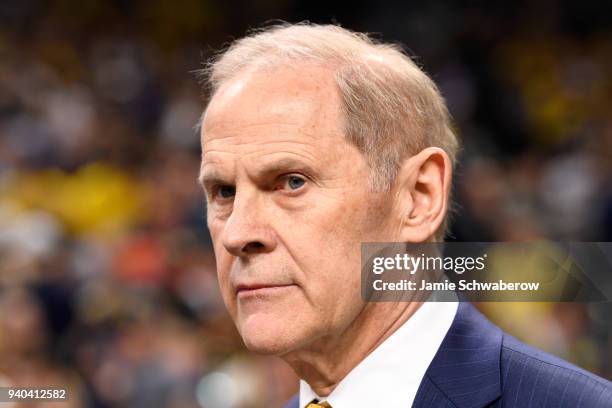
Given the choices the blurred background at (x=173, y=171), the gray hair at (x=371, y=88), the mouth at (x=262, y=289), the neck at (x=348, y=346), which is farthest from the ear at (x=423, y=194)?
the blurred background at (x=173, y=171)

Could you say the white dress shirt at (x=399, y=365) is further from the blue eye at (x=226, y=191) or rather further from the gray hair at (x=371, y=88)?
the blue eye at (x=226, y=191)

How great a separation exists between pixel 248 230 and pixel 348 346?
0.33 meters

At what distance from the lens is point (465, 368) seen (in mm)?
1990

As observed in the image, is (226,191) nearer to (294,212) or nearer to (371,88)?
(294,212)

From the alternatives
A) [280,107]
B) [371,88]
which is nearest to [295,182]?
[280,107]

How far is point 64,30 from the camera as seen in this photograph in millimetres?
10562

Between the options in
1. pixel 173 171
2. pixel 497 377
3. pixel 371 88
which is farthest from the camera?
pixel 173 171

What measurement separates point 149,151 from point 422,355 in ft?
22.5

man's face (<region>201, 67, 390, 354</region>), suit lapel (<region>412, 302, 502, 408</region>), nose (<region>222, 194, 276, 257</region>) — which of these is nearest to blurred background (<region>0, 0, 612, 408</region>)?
suit lapel (<region>412, 302, 502, 408</region>)

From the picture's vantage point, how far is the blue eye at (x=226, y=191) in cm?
209

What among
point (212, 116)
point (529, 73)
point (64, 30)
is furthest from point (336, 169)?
point (64, 30)

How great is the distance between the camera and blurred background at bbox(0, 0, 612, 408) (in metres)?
5.18

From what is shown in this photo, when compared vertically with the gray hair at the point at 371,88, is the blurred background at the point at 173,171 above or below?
above

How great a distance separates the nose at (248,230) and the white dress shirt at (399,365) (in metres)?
0.33
